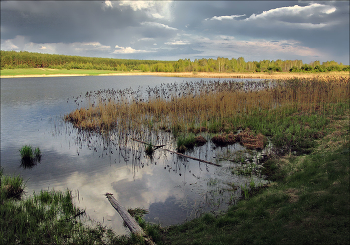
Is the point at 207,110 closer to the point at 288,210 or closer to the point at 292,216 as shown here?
the point at 288,210

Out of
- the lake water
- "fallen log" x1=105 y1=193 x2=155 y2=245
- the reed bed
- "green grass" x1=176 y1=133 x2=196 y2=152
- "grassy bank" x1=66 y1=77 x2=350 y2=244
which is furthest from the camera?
the reed bed

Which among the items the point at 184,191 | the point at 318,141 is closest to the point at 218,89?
the point at 318,141

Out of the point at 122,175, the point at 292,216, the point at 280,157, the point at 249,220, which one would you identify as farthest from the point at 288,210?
the point at 122,175

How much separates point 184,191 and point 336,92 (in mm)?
14532

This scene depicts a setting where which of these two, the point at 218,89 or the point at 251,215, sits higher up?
the point at 218,89

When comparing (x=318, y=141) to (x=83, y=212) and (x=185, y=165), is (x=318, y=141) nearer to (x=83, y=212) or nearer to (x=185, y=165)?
(x=185, y=165)

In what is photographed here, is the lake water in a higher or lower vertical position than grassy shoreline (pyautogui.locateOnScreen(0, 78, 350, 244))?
lower

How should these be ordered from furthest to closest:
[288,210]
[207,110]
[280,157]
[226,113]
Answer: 1. [207,110]
2. [226,113]
3. [280,157]
4. [288,210]

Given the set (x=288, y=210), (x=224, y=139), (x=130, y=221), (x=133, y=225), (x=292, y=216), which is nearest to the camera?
(x=292, y=216)

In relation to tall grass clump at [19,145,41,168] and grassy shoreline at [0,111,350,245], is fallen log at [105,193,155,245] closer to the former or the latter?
grassy shoreline at [0,111,350,245]

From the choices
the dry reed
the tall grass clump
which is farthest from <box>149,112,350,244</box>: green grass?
the tall grass clump

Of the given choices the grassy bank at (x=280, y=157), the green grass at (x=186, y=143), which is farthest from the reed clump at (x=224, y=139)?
the green grass at (x=186, y=143)

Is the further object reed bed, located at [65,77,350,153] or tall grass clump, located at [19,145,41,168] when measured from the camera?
reed bed, located at [65,77,350,153]

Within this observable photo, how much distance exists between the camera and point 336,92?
15195mm
